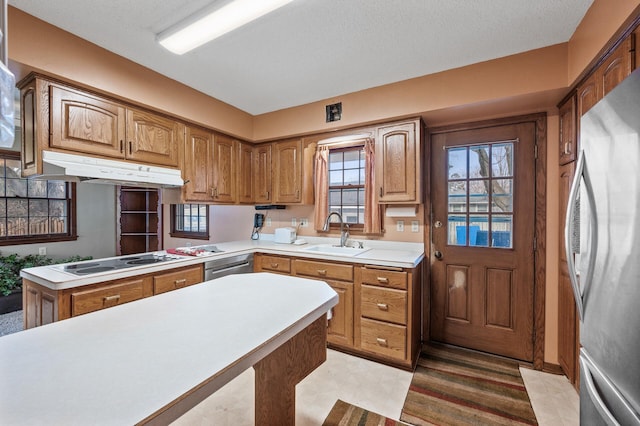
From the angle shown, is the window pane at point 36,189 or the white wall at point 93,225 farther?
the white wall at point 93,225

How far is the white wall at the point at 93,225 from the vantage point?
467cm

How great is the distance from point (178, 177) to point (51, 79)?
3.48ft

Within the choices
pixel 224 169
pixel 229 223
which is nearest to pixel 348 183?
pixel 224 169

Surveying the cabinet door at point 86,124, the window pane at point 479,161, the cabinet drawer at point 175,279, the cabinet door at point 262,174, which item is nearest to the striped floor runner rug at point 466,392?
the window pane at point 479,161

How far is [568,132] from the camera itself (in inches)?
82.9

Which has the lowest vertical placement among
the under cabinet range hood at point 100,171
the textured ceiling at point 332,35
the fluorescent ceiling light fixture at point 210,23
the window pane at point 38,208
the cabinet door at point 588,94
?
the window pane at point 38,208

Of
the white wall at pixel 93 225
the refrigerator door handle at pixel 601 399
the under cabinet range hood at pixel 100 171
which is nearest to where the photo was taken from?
the refrigerator door handle at pixel 601 399

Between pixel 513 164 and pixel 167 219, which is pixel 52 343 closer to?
pixel 513 164

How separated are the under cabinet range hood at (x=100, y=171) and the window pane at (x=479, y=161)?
2.72 m

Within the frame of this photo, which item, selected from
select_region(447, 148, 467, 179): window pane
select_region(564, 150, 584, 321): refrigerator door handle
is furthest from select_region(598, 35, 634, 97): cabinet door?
select_region(447, 148, 467, 179): window pane

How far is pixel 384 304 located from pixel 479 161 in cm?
157

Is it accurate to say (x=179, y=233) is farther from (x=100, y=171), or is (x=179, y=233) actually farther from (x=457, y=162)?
(x=457, y=162)

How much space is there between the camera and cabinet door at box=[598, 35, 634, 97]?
1.35 metres

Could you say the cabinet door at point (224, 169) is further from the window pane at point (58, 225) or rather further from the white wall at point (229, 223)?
the window pane at point (58, 225)
